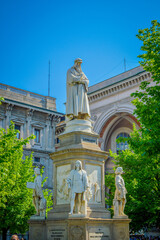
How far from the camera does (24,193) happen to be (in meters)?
25.5

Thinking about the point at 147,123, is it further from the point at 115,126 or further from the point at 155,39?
the point at 115,126

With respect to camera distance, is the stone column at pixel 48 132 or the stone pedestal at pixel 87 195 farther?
the stone column at pixel 48 132

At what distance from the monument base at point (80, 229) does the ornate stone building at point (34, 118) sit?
27.7m

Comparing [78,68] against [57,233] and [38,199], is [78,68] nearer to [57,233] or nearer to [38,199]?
[38,199]

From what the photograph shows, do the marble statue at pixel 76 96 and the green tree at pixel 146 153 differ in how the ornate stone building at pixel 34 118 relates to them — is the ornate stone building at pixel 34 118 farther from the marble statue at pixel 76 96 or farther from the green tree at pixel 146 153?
the marble statue at pixel 76 96

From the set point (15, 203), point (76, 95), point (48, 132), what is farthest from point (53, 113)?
point (76, 95)

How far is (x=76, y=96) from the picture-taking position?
14922 mm

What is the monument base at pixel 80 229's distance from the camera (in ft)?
39.1

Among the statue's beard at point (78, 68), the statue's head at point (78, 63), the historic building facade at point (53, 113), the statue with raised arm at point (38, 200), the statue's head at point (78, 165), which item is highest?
the historic building facade at point (53, 113)

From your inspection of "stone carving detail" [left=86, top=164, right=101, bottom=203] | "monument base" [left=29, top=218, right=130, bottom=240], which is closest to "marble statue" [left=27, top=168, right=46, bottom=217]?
"monument base" [left=29, top=218, right=130, bottom=240]

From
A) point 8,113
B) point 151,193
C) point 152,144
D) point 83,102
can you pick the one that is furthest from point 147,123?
point 8,113

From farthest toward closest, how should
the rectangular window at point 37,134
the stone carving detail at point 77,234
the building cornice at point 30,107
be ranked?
the rectangular window at point 37,134 < the building cornice at point 30,107 < the stone carving detail at point 77,234

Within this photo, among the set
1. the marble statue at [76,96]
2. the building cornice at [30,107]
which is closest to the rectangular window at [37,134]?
the building cornice at [30,107]

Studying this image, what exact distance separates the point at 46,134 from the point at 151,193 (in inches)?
929
